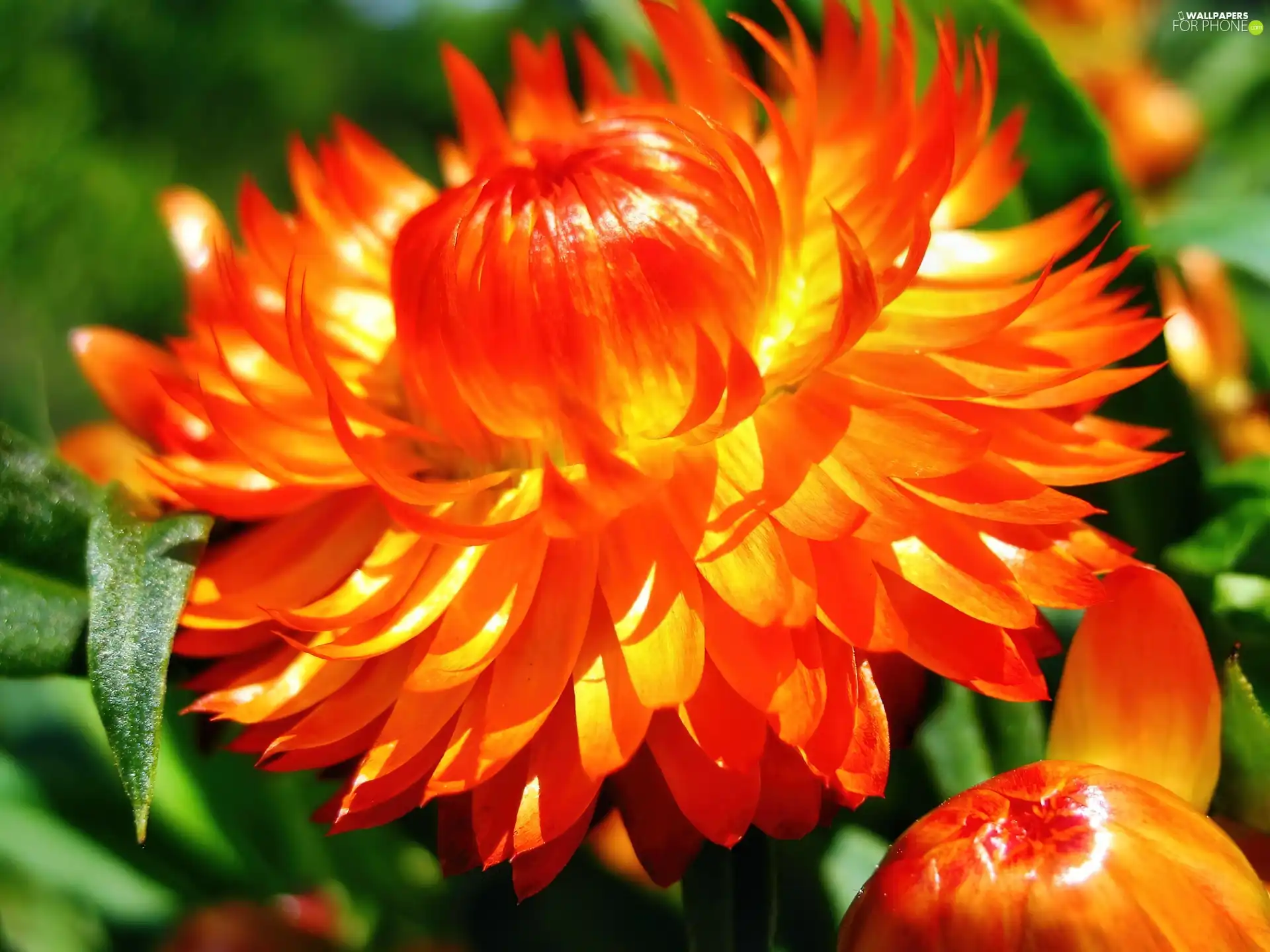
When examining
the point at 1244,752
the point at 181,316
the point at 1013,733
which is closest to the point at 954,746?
the point at 1013,733

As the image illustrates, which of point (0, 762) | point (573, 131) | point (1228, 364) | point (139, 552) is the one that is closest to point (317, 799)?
point (0, 762)

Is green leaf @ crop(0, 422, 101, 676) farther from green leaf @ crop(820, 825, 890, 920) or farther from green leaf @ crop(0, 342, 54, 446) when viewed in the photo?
green leaf @ crop(820, 825, 890, 920)

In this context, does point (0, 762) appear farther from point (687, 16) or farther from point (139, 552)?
point (687, 16)

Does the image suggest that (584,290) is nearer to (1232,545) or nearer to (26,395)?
(1232,545)

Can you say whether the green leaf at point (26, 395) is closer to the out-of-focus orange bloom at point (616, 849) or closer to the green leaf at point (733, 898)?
the out-of-focus orange bloom at point (616, 849)

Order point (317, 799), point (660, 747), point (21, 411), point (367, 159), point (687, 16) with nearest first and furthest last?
point (660, 747) → point (687, 16) → point (367, 159) → point (317, 799) → point (21, 411)

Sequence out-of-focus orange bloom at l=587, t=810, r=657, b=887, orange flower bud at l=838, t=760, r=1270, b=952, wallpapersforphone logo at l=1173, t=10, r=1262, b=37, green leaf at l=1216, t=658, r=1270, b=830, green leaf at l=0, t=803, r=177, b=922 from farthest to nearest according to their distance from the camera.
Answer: wallpapersforphone logo at l=1173, t=10, r=1262, b=37, green leaf at l=0, t=803, r=177, b=922, out-of-focus orange bloom at l=587, t=810, r=657, b=887, green leaf at l=1216, t=658, r=1270, b=830, orange flower bud at l=838, t=760, r=1270, b=952

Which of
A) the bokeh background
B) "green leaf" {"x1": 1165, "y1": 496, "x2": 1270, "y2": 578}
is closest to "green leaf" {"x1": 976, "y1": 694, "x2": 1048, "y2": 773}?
the bokeh background

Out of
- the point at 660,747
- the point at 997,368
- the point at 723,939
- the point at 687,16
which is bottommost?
the point at 723,939
